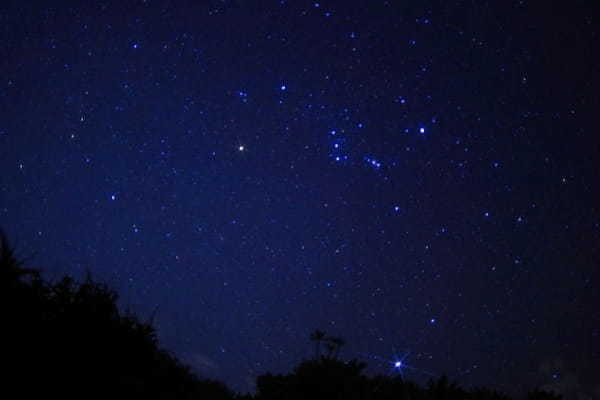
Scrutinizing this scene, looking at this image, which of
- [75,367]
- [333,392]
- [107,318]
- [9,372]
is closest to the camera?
[9,372]

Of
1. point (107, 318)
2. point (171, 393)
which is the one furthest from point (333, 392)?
point (107, 318)

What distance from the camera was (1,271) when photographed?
3.62 m

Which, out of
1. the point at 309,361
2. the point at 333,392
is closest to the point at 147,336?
the point at 333,392

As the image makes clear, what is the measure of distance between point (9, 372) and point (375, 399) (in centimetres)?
1393

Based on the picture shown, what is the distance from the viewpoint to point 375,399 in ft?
48.9

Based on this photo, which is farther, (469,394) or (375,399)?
(469,394)

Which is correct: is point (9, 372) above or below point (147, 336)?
below

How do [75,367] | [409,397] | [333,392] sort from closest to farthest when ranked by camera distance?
[75,367] < [333,392] < [409,397]

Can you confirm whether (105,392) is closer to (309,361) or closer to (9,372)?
(9,372)

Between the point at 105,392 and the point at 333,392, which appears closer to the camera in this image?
the point at 105,392

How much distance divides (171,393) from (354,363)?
15.6 metres

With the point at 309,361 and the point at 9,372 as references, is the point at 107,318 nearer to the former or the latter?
the point at 9,372

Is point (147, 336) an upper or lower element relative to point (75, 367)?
upper

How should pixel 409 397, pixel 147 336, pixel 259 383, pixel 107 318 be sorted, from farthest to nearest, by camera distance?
pixel 259 383
pixel 409 397
pixel 147 336
pixel 107 318
